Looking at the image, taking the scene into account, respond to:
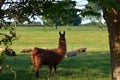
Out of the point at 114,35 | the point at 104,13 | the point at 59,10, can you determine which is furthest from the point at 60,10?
the point at 114,35

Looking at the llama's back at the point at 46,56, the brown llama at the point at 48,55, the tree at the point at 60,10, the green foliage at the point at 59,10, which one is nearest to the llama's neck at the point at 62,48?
the brown llama at the point at 48,55

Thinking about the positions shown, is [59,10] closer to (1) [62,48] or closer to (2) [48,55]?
(1) [62,48]

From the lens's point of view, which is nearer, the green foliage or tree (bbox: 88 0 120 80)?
the green foliage

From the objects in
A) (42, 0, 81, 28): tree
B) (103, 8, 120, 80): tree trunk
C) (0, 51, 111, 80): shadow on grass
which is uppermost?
(42, 0, 81, 28): tree

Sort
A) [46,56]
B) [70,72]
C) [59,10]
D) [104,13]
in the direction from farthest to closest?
1. [70,72]
2. [46,56]
3. [104,13]
4. [59,10]

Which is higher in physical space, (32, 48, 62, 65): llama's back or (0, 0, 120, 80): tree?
(0, 0, 120, 80): tree

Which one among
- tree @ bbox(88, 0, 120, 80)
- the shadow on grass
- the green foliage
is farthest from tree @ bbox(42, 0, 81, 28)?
the shadow on grass

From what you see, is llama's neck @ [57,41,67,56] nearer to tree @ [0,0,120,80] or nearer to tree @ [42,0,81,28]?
tree @ [0,0,120,80]

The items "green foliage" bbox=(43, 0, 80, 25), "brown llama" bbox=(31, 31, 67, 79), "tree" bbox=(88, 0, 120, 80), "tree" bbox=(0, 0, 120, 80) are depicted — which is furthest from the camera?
"brown llama" bbox=(31, 31, 67, 79)

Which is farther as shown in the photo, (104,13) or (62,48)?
(62,48)

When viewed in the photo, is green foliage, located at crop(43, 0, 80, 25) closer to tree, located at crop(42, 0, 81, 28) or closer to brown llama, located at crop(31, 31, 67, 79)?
tree, located at crop(42, 0, 81, 28)

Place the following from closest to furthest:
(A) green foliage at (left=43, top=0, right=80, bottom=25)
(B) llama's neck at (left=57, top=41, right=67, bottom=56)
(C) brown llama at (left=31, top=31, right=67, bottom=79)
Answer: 1. (A) green foliage at (left=43, top=0, right=80, bottom=25)
2. (C) brown llama at (left=31, top=31, right=67, bottom=79)
3. (B) llama's neck at (left=57, top=41, right=67, bottom=56)

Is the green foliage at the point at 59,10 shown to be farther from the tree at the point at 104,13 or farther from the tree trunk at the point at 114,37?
the tree trunk at the point at 114,37

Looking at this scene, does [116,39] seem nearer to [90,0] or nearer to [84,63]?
[90,0]
